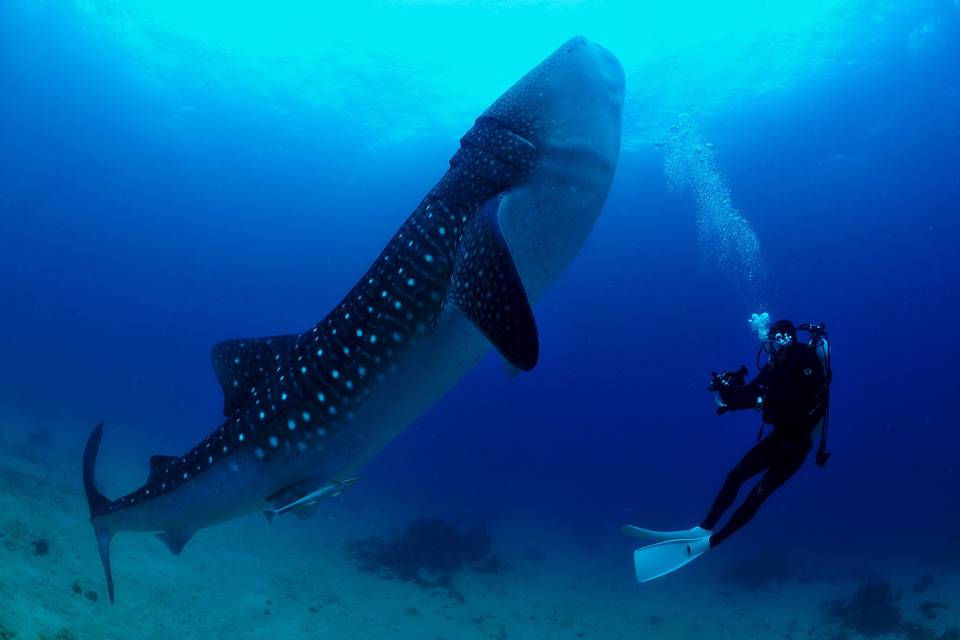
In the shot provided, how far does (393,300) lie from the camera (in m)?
3.38

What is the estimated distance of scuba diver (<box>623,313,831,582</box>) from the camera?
4922 millimetres

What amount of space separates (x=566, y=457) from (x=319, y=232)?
4279cm

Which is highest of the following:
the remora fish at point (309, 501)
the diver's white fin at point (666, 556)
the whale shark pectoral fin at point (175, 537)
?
the diver's white fin at point (666, 556)

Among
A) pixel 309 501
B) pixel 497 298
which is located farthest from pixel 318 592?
pixel 497 298

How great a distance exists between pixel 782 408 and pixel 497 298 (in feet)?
12.4

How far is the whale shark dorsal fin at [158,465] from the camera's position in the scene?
174 inches

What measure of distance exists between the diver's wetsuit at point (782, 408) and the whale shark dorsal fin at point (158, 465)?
450 cm

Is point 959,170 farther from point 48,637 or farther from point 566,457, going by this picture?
point 48,637

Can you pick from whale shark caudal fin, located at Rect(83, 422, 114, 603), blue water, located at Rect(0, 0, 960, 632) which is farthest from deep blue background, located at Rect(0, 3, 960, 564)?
whale shark caudal fin, located at Rect(83, 422, 114, 603)

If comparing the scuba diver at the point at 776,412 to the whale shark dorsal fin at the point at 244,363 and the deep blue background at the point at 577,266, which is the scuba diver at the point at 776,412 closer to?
the whale shark dorsal fin at the point at 244,363

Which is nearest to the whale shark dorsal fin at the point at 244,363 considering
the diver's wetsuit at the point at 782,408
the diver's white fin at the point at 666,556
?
the diver's white fin at the point at 666,556

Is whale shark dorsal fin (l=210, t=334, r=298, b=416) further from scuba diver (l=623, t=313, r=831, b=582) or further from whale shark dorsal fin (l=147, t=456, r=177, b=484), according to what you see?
scuba diver (l=623, t=313, r=831, b=582)

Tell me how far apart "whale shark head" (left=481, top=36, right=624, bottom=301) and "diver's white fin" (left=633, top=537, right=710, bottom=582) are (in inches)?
106

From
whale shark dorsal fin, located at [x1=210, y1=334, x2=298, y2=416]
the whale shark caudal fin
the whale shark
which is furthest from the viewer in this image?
the whale shark caudal fin
